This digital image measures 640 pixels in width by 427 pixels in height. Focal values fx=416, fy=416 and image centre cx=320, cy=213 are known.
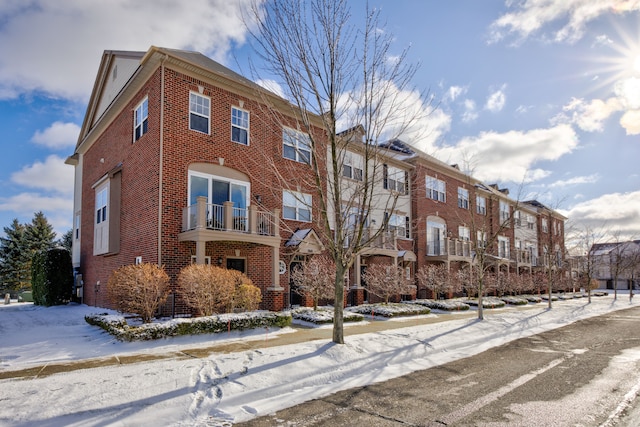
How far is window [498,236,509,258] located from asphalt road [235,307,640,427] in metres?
28.4

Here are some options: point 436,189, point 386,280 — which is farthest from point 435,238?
point 386,280

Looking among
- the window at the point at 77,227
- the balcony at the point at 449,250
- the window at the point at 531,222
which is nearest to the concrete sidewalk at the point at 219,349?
the balcony at the point at 449,250

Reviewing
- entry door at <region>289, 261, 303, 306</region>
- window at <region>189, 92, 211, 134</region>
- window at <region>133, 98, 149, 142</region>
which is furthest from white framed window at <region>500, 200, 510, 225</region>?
window at <region>133, 98, 149, 142</region>

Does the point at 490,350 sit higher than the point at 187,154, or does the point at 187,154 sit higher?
the point at 187,154

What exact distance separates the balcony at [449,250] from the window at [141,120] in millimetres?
19033

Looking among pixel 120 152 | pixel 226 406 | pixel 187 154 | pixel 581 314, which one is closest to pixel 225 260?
pixel 187 154

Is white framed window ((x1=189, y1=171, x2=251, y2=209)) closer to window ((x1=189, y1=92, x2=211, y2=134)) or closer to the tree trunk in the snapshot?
window ((x1=189, y1=92, x2=211, y2=134))

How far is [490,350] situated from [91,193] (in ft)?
64.0

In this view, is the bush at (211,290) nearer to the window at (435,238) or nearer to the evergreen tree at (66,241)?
the window at (435,238)

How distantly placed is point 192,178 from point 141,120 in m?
3.32

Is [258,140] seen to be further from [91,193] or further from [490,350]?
[490,350]

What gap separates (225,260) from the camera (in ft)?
51.3

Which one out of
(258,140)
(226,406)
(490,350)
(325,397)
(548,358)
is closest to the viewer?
(226,406)

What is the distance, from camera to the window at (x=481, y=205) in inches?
1367
